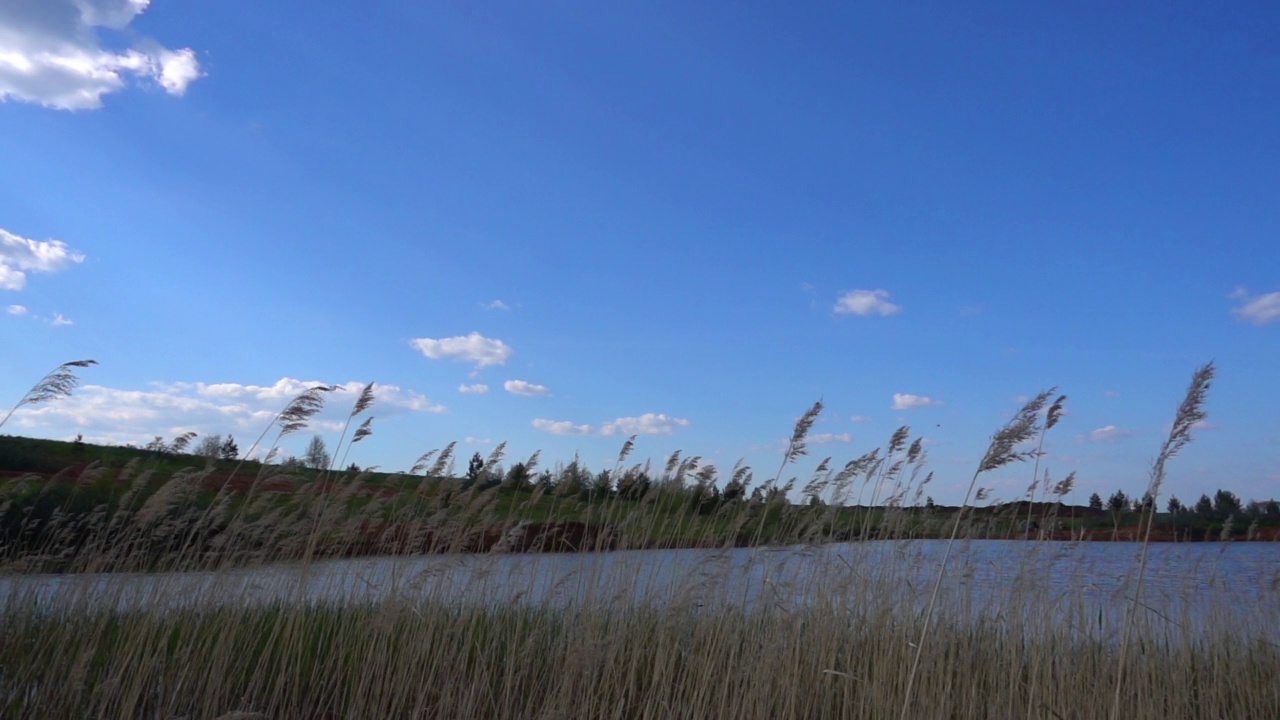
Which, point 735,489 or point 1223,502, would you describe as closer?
point 735,489

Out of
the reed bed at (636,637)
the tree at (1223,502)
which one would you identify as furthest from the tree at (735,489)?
the tree at (1223,502)

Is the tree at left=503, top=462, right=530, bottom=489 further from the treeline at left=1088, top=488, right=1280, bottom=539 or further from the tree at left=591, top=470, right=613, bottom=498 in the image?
the treeline at left=1088, top=488, right=1280, bottom=539

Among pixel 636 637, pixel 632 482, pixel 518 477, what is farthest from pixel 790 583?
pixel 518 477

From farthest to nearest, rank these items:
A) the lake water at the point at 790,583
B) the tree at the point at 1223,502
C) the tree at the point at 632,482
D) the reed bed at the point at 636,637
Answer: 1. the tree at the point at 1223,502
2. the tree at the point at 632,482
3. the lake water at the point at 790,583
4. the reed bed at the point at 636,637

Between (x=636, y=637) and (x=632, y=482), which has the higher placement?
(x=632, y=482)

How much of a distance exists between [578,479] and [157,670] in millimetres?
3194

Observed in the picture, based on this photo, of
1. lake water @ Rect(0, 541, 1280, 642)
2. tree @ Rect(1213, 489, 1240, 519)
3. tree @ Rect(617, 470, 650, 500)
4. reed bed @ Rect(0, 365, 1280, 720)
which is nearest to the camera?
reed bed @ Rect(0, 365, 1280, 720)

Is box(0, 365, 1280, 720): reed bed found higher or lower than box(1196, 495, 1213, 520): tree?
lower

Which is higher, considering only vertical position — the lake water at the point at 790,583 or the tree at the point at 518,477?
the tree at the point at 518,477

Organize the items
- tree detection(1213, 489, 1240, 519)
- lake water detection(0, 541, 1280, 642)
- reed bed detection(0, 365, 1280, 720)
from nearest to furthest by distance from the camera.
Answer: reed bed detection(0, 365, 1280, 720) → lake water detection(0, 541, 1280, 642) → tree detection(1213, 489, 1240, 519)

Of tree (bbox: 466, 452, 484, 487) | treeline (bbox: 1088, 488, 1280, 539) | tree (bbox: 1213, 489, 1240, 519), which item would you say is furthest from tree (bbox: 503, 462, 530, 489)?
tree (bbox: 1213, 489, 1240, 519)

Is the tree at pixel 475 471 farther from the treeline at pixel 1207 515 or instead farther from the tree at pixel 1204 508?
the tree at pixel 1204 508

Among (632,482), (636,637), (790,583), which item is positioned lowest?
(636,637)

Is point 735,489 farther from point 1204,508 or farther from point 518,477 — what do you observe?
point 1204,508
